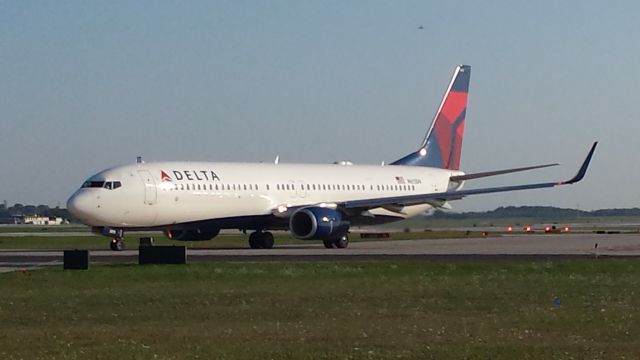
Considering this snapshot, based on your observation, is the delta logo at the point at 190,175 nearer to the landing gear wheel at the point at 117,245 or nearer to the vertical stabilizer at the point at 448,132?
the landing gear wheel at the point at 117,245

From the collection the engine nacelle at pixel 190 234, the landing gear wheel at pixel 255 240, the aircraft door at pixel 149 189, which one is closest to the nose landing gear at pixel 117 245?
the aircraft door at pixel 149 189

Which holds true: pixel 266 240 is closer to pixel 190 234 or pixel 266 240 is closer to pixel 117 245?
pixel 190 234

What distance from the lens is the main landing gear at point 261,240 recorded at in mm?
58594

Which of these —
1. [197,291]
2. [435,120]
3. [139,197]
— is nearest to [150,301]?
[197,291]

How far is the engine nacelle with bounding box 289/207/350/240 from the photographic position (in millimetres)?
55406

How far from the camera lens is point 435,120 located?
239 feet

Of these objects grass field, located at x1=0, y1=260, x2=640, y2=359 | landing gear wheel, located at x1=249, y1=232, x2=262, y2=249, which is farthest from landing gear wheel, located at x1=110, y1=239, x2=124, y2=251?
grass field, located at x1=0, y1=260, x2=640, y2=359

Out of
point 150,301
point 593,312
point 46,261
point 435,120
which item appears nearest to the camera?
point 593,312

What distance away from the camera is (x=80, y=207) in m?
52.4

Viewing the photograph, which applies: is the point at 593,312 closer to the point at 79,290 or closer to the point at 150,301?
the point at 150,301

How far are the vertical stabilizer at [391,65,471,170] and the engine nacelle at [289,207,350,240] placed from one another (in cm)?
1511

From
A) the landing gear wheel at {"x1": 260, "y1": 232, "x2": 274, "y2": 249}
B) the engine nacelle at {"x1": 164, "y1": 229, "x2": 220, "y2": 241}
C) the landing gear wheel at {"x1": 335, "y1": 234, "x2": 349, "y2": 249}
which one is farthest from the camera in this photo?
the landing gear wheel at {"x1": 260, "y1": 232, "x2": 274, "y2": 249}

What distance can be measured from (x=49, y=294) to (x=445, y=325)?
10.5 metres

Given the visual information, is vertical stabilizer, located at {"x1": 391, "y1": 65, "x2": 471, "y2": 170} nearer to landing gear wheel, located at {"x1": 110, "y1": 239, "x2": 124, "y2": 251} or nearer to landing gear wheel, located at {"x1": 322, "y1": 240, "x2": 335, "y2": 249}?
landing gear wheel, located at {"x1": 322, "y1": 240, "x2": 335, "y2": 249}
